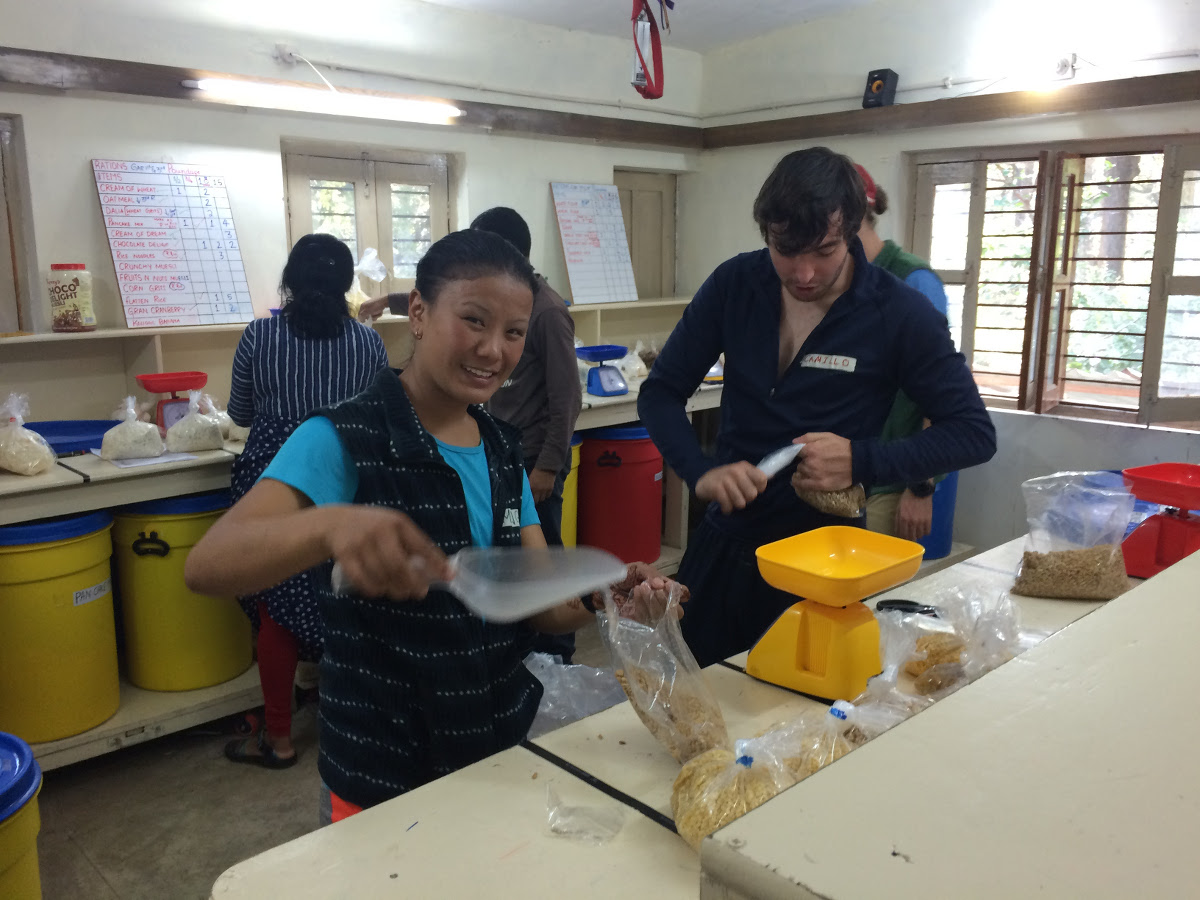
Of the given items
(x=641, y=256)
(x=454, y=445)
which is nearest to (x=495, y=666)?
(x=454, y=445)

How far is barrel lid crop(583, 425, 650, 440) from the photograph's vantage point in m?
4.21

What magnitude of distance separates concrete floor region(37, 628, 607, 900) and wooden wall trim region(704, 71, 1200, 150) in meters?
3.88

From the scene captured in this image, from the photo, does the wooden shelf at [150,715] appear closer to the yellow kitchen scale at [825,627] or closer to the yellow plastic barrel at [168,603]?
the yellow plastic barrel at [168,603]

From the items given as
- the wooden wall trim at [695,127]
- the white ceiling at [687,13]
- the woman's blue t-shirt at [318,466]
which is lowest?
the woman's blue t-shirt at [318,466]

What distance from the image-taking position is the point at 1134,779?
0.43 metres

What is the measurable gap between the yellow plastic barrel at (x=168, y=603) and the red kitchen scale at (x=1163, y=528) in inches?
Answer: 101

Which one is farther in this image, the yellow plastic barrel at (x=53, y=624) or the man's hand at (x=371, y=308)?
the man's hand at (x=371, y=308)

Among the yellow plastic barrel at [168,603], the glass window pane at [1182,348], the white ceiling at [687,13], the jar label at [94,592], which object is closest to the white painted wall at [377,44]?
the white ceiling at [687,13]

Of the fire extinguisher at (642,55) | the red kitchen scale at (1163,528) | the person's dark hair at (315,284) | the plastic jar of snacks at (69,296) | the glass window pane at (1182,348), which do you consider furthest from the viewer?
the glass window pane at (1182,348)

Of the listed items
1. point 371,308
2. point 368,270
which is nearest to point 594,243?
point 368,270

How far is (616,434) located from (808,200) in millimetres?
2645

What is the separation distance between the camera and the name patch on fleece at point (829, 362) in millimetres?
1781

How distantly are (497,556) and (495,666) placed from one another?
0.24 meters

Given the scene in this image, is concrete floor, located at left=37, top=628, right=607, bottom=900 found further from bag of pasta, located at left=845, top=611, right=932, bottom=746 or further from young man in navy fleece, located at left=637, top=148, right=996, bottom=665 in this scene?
bag of pasta, located at left=845, top=611, right=932, bottom=746
